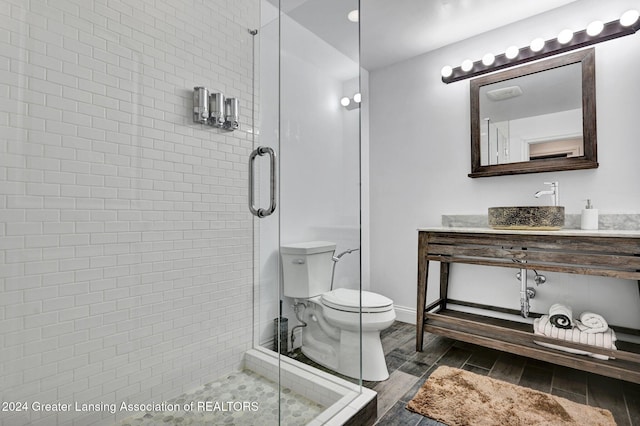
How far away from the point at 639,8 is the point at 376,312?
7.86ft

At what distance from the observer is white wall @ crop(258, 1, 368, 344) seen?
1566 mm

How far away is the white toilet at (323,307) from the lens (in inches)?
61.8

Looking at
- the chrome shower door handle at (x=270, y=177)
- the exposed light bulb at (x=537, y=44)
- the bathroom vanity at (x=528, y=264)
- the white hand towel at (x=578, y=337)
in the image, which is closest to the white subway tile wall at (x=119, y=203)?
the chrome shower door handle at (x=270, y=177)

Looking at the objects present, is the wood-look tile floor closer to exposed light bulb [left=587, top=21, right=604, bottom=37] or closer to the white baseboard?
the white baseboard

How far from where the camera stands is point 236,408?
58.8 inches

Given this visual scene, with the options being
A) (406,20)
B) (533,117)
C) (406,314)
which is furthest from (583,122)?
(406,314)

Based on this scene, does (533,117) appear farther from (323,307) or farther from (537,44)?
(323,307)

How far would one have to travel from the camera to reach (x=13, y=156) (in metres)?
1.15

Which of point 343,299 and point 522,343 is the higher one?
point 343,299

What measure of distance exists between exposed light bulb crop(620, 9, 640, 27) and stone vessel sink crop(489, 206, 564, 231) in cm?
112

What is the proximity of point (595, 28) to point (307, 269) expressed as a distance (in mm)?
2261

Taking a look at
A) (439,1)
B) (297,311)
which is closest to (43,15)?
(297,311)

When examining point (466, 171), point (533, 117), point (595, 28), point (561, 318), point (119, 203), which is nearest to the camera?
point (119, 203)

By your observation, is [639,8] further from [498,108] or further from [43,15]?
[43,15]
